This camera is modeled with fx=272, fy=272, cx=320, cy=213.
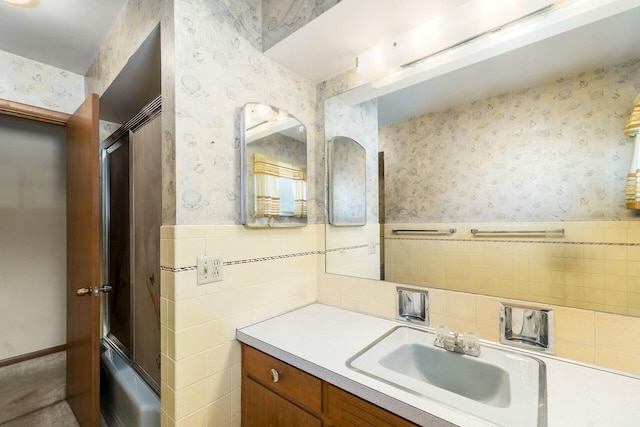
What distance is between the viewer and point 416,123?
1.34m

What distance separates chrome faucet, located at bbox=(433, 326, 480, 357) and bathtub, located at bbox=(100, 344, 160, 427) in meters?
1.39

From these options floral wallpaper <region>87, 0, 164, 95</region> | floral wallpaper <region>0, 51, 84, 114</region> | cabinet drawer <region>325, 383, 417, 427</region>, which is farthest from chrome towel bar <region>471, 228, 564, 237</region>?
floral wallpaper <region>0, 51, 84, 114</region>

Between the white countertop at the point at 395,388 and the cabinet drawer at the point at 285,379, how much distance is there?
0.11 ft

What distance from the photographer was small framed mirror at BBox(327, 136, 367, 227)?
5.11 feet

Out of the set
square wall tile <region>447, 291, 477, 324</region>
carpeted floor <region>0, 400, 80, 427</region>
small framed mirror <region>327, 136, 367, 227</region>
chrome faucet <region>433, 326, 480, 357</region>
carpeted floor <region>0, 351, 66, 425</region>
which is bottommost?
carpeted floor <region>0, 400, 80, 427</region>

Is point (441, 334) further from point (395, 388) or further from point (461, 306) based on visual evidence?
point (395, 388)

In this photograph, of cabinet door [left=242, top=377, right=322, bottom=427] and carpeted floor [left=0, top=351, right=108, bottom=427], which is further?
carpeted floor [left=0, top=351, right=108, bottom=427]

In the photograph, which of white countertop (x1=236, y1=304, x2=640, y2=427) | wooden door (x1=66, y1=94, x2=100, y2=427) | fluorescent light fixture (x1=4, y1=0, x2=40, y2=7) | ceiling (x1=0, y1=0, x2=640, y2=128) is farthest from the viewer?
wooden door (x1=66, y1=94, x2=100, y2=427)

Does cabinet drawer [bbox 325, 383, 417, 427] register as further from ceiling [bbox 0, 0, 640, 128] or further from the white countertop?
ceiling [bbox 0, 0, 640, 128]

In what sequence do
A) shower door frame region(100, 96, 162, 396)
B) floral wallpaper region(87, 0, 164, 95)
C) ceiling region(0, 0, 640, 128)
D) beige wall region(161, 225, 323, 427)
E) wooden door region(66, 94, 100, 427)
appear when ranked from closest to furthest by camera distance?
ceiling region(0, 0, 640, 128) < beige wall region(161, 225, 323, 427) < floral wallpaper region(87, 0, 164, 95) < wooden door region(66, 94, 100, 427) < shower door frame region(100, 96, 162, 396)

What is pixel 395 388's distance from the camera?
0.78m

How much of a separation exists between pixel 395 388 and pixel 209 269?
0.80m

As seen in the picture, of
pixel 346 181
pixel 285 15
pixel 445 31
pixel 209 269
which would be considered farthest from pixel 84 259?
pixel 445 31

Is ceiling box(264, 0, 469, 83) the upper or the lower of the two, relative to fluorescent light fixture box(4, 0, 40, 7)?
lower
